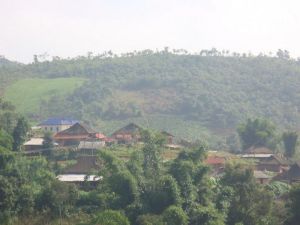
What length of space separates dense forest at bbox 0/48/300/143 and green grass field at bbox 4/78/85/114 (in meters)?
0.54

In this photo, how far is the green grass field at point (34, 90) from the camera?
81.6m

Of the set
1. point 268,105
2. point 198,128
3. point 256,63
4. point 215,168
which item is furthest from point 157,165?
point 256,63

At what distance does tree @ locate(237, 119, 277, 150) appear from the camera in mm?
58281

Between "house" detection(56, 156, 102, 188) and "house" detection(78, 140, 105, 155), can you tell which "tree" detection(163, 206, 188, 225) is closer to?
"house" detection(56, 156, 102, 188)

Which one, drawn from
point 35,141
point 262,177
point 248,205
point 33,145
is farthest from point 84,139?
point 248,205

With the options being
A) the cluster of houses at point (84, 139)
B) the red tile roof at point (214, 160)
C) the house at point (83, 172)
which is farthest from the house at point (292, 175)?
the house at point (83, 172)

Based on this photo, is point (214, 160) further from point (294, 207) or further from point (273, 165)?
point (294, 207)

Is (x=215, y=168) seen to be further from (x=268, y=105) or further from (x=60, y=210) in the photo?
(x=268, y=105)

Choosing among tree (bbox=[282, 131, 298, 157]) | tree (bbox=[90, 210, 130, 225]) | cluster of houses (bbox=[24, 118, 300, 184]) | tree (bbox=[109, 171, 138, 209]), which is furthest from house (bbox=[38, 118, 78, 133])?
tree (bbox=[90, 210, 130, 225])

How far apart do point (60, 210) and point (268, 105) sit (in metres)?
56.9

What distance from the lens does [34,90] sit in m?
86.7

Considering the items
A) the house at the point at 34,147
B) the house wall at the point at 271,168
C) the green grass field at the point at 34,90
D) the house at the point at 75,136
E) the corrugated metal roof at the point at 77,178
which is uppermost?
the green grass field at the point at 34,90

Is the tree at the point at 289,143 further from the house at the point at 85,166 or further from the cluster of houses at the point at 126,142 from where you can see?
the house at the point at 85,166

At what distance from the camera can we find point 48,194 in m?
34.7
